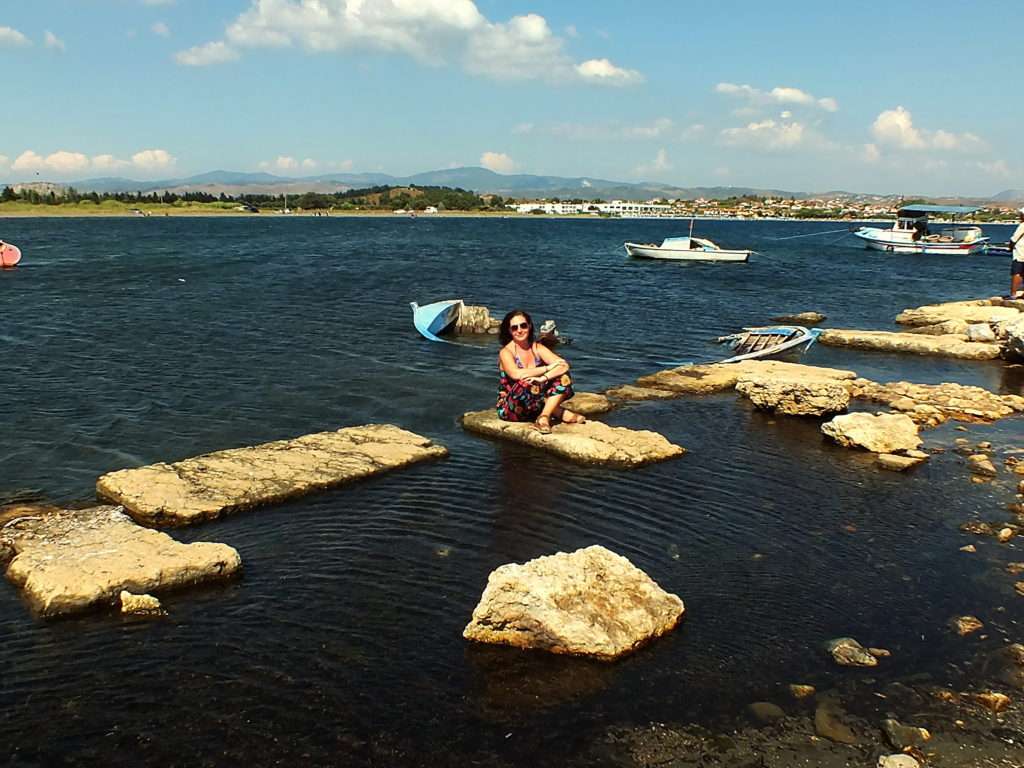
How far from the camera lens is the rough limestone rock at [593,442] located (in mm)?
11609

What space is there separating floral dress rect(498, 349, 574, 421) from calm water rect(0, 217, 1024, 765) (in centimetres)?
69

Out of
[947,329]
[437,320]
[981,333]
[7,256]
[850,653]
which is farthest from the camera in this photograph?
[7,256]

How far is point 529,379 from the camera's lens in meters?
12.4

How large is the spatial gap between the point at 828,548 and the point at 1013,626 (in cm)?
204

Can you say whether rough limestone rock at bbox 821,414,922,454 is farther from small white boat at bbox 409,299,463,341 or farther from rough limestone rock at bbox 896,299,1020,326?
rough limestone rock at bbox 896,299,1020,326

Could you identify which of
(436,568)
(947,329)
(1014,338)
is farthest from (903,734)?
(947,329)

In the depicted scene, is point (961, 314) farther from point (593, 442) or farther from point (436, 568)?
point (436, 568)

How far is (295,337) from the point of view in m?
24.0

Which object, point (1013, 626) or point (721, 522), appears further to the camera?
point (721, 522)

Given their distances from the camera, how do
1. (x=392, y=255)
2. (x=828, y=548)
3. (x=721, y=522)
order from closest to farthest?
(x=828, y=548) → (x=721, y=522) → (x=392, y=255)

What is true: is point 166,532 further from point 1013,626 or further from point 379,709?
point 1013,626

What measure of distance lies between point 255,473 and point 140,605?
3533mm

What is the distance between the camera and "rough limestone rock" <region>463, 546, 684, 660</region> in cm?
657

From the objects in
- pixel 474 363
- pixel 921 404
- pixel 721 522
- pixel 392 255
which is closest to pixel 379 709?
pixel 721 522
